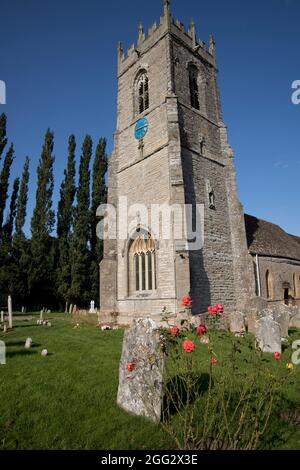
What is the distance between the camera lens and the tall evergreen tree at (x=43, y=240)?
2853 cm

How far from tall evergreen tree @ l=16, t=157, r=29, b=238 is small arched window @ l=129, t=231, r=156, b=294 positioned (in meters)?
19.5

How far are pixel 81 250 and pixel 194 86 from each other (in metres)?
17.0

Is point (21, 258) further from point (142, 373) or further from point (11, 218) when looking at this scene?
point (142, 373)

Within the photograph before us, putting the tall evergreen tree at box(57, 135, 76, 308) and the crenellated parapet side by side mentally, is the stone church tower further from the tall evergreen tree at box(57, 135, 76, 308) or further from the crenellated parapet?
the tall evergreen tree at box(57, 135, 76, 308)

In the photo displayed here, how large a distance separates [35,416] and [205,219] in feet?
41.4

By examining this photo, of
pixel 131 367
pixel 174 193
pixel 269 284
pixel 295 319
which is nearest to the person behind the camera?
pixel 131 367

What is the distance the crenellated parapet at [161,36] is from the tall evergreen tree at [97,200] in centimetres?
1230

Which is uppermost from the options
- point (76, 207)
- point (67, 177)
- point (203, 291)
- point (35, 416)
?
point (67, 177)

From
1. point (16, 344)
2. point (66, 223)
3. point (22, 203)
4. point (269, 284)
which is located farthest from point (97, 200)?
point (16, 344)

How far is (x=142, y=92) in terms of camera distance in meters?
18.5

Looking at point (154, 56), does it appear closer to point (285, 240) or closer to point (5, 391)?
point (285, 240)

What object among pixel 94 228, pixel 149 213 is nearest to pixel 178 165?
pixel 149 213

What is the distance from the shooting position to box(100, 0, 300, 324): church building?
46.2ft

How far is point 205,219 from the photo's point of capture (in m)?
15.3
